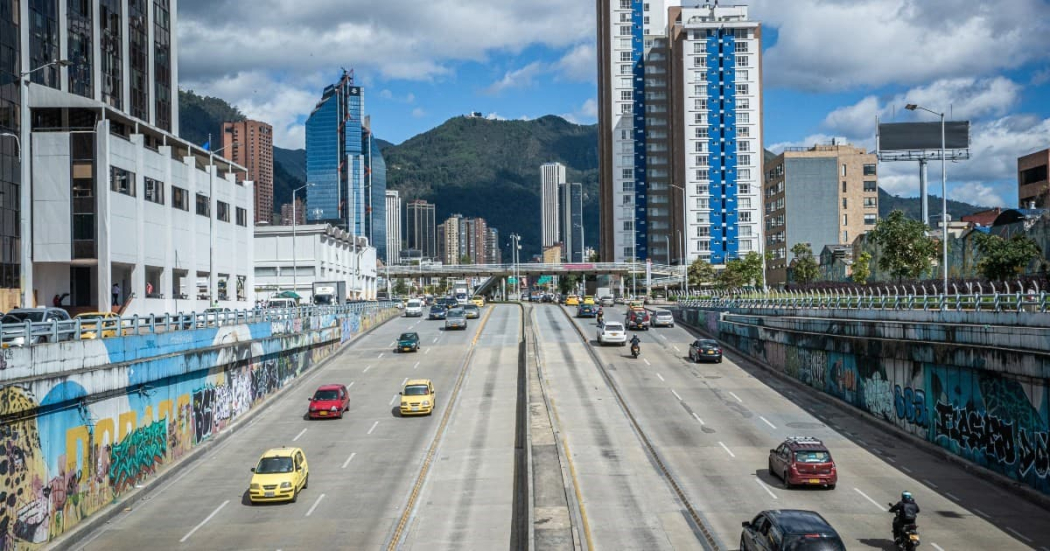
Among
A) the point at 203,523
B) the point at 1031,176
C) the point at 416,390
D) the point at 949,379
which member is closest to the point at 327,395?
the point at 416,390

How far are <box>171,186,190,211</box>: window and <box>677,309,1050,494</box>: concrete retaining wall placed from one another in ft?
140

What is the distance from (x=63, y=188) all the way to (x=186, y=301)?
1289cm

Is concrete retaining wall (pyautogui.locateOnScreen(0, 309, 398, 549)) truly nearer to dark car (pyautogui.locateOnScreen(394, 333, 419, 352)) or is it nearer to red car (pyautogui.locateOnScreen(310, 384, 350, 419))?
red car (pyautogui.locateOnScreen(310, 384, 350, 419))

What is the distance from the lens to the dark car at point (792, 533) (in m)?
18.6

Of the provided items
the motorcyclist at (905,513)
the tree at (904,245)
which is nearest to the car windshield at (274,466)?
the motorcyclist at (905,513)

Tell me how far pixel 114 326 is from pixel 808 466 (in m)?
23.3

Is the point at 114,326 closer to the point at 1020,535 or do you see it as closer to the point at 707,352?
the point at 1020,535

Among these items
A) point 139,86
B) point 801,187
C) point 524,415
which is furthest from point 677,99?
point 524,415

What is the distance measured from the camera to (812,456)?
93.5 feet

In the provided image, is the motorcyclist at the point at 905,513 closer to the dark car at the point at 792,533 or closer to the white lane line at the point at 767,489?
the dark car at the point at 792,533

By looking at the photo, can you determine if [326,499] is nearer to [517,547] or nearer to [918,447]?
[517,547]

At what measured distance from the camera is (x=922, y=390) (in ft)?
114

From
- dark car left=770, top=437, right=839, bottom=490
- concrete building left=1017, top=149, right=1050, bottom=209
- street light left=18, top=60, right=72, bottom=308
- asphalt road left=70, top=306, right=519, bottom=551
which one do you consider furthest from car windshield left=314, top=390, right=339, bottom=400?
concrete building left=1017, top=149, right=1050, bottom=209

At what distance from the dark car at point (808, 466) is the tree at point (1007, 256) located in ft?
120
